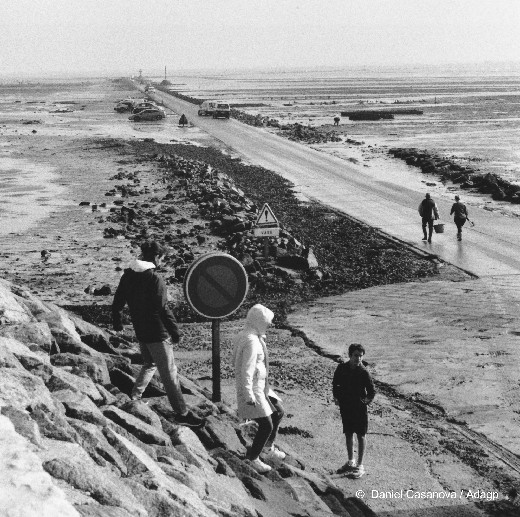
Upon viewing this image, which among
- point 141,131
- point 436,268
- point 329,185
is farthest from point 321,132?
point 436,268

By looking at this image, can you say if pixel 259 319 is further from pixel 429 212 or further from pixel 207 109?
pixel 207 109

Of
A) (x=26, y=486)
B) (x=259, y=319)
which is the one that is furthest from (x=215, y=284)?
(x=26, y=486)

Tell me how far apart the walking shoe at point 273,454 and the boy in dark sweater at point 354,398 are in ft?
2.59

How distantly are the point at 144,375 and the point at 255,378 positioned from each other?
1.20m

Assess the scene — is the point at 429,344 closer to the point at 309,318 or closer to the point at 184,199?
the point at 309,318

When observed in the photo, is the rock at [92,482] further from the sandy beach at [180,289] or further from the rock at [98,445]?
the sandy beach at [180,289]

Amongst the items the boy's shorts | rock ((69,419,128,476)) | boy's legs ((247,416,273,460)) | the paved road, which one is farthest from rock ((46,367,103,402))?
the paved road

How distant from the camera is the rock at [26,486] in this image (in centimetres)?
407

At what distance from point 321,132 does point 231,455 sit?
53.3 metres

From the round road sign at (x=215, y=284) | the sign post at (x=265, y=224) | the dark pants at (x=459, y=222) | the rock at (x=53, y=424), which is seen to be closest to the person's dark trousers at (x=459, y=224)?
the dark pants at (x=459, y=222)

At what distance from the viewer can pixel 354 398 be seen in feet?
25.3

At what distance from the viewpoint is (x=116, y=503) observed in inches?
178

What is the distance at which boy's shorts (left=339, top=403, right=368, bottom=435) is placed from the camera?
7727mm

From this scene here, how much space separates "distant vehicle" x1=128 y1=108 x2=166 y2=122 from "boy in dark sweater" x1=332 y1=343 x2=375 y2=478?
58.2m
